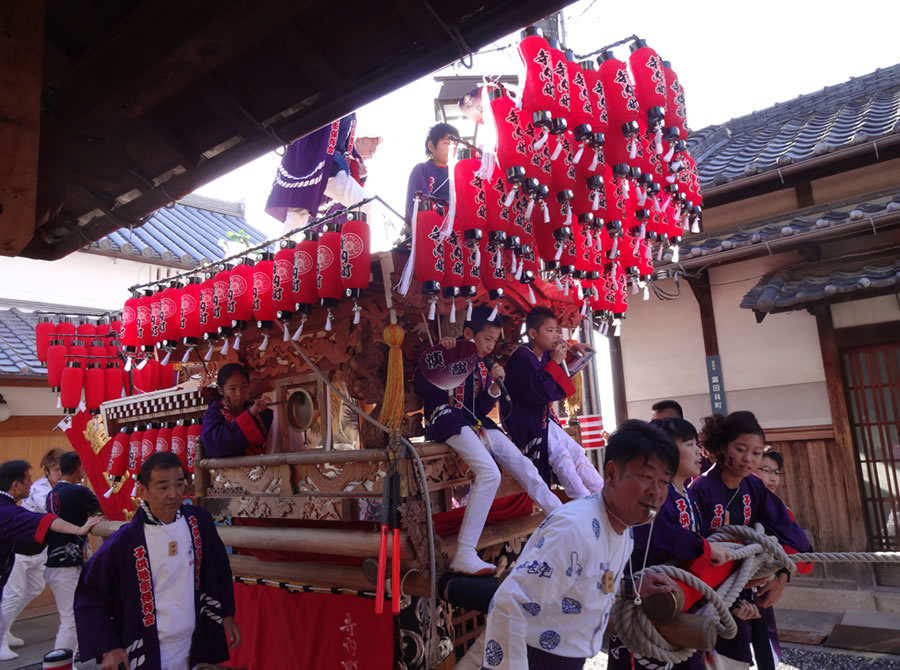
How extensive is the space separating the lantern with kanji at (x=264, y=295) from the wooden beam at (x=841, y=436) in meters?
6.83

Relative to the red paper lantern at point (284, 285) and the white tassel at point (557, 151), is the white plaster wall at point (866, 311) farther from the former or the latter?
the red paper lantern at point (284, 285)

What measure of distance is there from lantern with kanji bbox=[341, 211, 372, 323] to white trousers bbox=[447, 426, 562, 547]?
1212 millimetres

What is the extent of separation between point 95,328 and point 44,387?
7.96 feet

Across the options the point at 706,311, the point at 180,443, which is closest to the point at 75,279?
the point at 180,443

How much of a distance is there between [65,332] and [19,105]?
8381mm

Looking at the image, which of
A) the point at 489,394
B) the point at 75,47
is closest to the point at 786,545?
the point at 489,394

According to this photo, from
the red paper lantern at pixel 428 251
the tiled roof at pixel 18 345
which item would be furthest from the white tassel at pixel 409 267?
the tiled roof at pixel 18 345

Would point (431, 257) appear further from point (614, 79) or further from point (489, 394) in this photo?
point (614, 79)

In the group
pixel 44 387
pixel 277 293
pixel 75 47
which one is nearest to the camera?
pixel 75 47

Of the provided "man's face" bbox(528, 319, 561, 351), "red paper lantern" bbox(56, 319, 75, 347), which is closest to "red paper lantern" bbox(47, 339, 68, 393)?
"red paper lantern" bbox(56, 319, 75, 347)

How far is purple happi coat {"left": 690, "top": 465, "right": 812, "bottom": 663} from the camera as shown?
3.85 m

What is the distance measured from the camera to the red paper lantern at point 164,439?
6.23m

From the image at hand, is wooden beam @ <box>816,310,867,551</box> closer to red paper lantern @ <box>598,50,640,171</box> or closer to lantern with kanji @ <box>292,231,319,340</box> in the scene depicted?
red paper lantern @ <box>598,50,640,171</box>

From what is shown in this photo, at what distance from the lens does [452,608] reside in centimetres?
464
